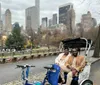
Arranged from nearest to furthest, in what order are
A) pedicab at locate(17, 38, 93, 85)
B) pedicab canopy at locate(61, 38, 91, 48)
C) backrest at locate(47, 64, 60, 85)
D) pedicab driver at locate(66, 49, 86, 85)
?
pedicab at locate(17, 38, 93, 85), backrest at locate(47, 64, 60, 85), pedicab driver at locate(66, 49, 86, 85), pedicab canopy at locate(61, 38, 91, 48)

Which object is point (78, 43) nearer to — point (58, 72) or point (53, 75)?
point (58, 72)

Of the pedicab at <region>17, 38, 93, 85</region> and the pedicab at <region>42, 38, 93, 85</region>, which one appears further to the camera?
the pedicab at <region>42, 38, 93, 85</region>

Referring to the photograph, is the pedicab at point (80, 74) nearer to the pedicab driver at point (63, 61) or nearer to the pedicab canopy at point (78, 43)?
the pedicab canopy at point (78, 43)

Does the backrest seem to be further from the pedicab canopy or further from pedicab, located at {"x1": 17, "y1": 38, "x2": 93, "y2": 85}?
the pedicab canopy

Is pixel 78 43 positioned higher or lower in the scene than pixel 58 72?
higher

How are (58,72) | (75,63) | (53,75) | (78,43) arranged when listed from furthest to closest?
(78,43) → (75,63) → (58,72) → (53,75)

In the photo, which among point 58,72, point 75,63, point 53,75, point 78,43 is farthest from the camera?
point 78,43

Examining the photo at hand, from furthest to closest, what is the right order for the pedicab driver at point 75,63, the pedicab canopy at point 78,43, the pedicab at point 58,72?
the pedicab canopy at point 78,43 < the pedicab driver at point 75,63 < the pedicab at point 58,72

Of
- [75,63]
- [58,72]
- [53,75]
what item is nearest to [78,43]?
[75,63]

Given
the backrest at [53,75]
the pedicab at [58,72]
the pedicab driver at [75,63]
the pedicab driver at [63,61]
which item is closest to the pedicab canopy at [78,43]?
the pedicab at [58,72]

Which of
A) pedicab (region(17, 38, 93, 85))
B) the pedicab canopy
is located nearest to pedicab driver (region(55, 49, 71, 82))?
pedicab (region(17, 38, 93, 85))

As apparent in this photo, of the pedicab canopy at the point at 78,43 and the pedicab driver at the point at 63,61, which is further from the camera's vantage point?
the pedicab canopy at the point at 78,43

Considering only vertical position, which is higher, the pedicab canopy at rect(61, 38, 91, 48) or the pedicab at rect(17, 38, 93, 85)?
the pedicab canopy at rect(61, 38, 91, 48)

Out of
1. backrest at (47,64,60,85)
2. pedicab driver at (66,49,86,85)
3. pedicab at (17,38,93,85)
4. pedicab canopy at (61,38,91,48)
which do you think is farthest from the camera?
pedicab canopy at (61,38,91,48)
